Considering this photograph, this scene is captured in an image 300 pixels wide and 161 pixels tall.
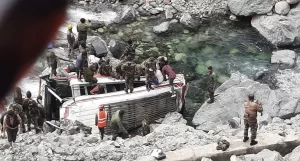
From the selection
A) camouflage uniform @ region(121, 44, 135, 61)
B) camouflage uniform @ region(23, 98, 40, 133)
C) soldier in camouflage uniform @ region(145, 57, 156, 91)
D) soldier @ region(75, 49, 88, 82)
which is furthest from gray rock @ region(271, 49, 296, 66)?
camouflage uniform @ region(23, 98, 40, 133)

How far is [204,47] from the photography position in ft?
72.6

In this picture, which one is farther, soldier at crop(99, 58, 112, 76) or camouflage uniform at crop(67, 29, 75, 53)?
camouflage uniform at crop(67, 29, 75, 53)

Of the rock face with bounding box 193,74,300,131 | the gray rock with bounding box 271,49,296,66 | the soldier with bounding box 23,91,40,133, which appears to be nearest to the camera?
the soldier with bounding box 23,91,40,133

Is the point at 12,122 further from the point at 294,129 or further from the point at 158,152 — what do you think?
the point at 294,129

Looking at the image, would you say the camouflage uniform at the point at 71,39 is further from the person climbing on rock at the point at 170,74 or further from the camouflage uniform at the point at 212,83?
the camouflage uniform at the point at 212,83

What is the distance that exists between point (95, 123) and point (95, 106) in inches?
25.8

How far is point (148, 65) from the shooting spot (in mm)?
15383

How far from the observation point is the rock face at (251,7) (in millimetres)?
23203

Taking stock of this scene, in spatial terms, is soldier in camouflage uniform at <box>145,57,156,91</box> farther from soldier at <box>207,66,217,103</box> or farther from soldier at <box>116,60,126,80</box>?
soldier at <box>207,66,217,103</box>

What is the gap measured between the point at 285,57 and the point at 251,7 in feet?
13.3

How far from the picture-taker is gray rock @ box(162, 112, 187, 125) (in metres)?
15.3

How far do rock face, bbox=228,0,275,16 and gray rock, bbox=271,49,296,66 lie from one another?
3183 millimetres

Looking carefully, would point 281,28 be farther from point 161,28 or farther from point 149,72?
point 149,72

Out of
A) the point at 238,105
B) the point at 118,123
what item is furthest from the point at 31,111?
the point at 238,105
